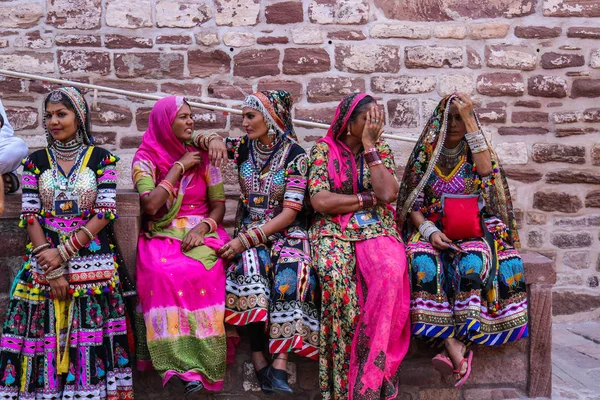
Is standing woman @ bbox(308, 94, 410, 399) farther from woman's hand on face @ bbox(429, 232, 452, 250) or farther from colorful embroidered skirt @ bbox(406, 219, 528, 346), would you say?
woman's hand on face @ bbox(429, 232, 452, 250)

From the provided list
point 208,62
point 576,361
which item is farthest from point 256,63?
point 576,361

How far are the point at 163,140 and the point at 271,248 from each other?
3.01ft

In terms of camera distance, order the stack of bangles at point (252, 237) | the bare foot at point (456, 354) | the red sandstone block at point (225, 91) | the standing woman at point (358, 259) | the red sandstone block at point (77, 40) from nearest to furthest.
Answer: the standing woman at point (358, 259)
the bare foot at point (456, 354)
the stack of bangles at point (252, 237)
the red sandstone block at point (77, 40)
the red sandstone block at point (225, 91)

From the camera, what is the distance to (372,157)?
3.71 m

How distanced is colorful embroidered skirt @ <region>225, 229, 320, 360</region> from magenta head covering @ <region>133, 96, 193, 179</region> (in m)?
0.76

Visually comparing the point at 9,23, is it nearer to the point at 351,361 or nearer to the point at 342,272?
the point at 342,272

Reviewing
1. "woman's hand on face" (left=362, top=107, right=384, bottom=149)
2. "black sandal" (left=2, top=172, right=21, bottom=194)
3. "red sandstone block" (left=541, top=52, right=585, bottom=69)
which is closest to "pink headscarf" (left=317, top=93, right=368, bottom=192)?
"woman's hand on face" (left=362, top=107, right=384, bottom=149)

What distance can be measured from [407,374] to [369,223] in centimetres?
89

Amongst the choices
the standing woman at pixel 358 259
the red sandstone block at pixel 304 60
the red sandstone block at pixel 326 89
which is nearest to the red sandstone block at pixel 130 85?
the red sandstone block at pixel 304 60

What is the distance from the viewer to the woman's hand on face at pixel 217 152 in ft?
12.3

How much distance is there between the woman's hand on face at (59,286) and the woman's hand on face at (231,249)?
0.82 meters

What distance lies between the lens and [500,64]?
5230 millimetres

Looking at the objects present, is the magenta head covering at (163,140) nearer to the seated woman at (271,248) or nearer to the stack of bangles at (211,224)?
the seated woman at (271,248)

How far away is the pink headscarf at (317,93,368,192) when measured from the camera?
152 inches
